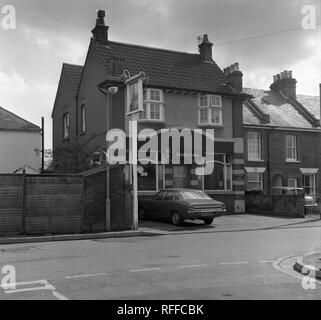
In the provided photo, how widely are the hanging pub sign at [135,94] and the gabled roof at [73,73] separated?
1153 cm

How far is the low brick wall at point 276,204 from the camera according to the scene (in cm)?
2617

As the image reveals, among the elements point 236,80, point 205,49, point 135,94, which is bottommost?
point 135,94

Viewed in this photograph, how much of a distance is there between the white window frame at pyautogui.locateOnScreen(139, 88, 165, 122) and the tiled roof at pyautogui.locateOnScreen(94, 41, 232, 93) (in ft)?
1.26

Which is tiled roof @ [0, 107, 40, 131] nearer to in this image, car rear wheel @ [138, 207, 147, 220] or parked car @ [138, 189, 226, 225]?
car rear wheel @ [138, 207, 147, 220]

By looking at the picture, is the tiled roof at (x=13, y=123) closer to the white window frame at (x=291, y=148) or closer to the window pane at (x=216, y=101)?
the window pane at (x=216, y=101)

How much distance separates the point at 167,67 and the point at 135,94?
26.5ft

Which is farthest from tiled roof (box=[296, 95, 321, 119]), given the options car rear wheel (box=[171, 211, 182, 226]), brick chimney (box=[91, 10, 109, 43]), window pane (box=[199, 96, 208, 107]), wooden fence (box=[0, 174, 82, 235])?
wooden fence (box=[0, 174, 82, 235])

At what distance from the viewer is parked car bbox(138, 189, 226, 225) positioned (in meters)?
20.7

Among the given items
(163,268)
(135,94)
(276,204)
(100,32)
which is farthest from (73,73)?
(163,268)

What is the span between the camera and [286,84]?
38.9 meters

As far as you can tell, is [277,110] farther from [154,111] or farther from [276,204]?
[154,111]

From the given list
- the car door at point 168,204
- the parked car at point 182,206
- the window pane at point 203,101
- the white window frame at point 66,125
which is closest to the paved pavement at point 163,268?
the parked car at point 182,206
